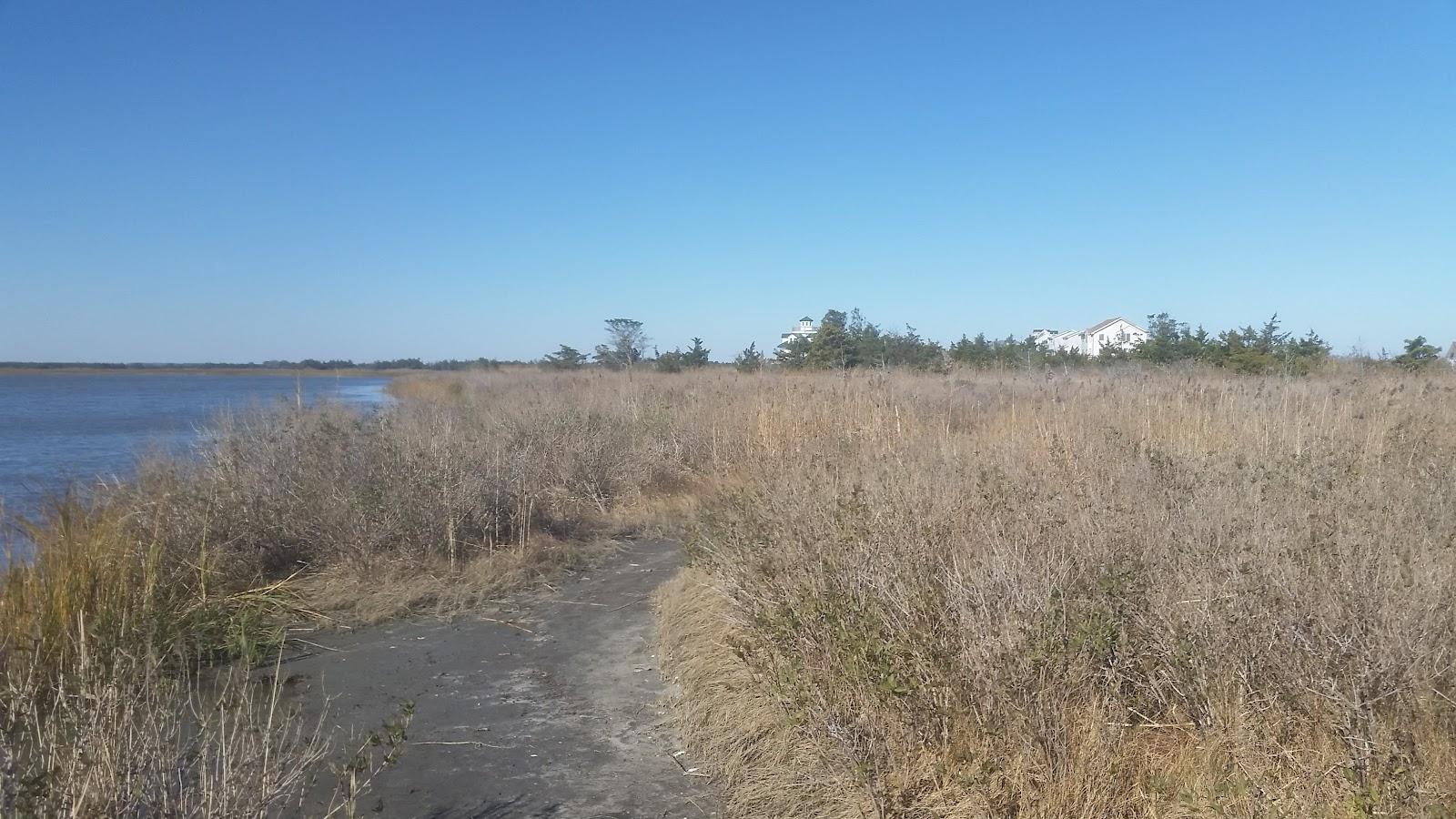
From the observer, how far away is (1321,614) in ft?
10.7

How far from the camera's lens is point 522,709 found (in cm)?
508

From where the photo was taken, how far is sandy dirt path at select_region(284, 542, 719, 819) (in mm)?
3961

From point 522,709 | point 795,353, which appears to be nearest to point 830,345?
point 795,353

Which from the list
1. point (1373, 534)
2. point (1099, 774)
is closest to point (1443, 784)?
point (1099, 774)

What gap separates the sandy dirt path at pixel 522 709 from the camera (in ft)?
13.0

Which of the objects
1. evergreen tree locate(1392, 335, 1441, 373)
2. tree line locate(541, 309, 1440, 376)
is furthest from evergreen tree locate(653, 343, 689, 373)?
evergreen tree locate(1392, 335, 1441, 373)

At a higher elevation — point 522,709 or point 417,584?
point 417,584

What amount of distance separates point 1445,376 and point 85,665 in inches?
609

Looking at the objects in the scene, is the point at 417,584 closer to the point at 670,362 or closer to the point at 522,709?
the point at 522,709

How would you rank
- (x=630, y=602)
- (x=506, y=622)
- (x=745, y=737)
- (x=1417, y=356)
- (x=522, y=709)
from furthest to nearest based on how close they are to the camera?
(x=1417, y=356), (x=630, y=602), (x=506, y=622), (x=522, y=709), (x=745, y=737)

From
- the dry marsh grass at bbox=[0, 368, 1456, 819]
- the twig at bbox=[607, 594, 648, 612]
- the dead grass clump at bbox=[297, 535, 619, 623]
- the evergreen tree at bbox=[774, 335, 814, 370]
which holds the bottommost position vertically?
the twig at bbox=[607, 594, 648, 612]

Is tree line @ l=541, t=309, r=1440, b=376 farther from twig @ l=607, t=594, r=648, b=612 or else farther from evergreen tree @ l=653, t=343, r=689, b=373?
twig @ l=607, t=594, r=648, b=612

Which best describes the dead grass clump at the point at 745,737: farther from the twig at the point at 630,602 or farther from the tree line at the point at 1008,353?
the tree line at the point at 1008,353

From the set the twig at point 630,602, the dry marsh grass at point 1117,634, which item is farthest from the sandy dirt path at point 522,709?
the dry marsh grass at point 1117,634
